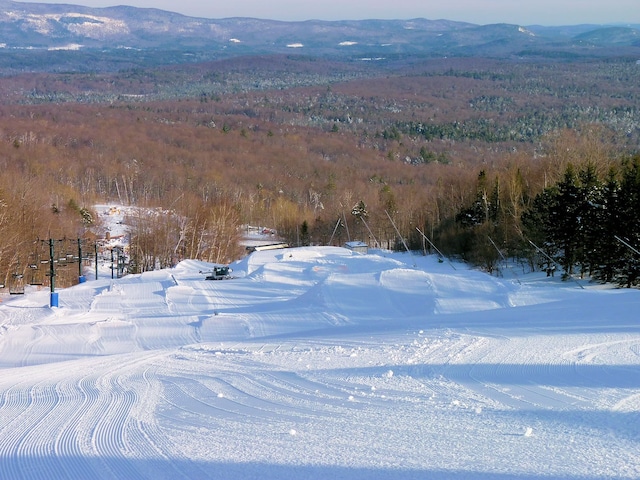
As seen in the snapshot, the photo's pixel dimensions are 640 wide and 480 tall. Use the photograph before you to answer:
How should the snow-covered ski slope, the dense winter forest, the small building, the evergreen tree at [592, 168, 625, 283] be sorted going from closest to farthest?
the snow-covered ski slope < the evergreen tree at [592, 168, 625, 283] < the dense winter forest < the small building

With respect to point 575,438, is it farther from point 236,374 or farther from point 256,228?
point 256,228

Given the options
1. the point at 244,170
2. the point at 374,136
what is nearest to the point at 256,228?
the point at 244,170

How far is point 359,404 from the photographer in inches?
304

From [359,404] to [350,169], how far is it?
98076 millimetres

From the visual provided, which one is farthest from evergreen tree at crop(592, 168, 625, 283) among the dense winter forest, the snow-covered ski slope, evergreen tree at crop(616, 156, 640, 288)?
the snow-covered ski slope

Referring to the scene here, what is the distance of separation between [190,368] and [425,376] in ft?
11.9

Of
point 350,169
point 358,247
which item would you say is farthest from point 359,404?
point 350,169

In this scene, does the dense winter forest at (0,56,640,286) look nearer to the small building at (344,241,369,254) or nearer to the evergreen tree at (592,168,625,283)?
the evergreen tree at (592,168,625,283)

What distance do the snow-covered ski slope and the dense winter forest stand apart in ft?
50.1

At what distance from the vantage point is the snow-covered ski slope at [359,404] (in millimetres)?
5859

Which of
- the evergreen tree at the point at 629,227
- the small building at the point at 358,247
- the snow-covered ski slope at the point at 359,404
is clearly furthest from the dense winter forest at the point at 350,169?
the snow-covered ski slope at the point at 359,404

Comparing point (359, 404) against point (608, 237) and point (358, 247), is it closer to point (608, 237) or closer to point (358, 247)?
point (608, 237)

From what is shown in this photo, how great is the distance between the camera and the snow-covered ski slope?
19.2ft

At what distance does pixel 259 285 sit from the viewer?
28219mm
